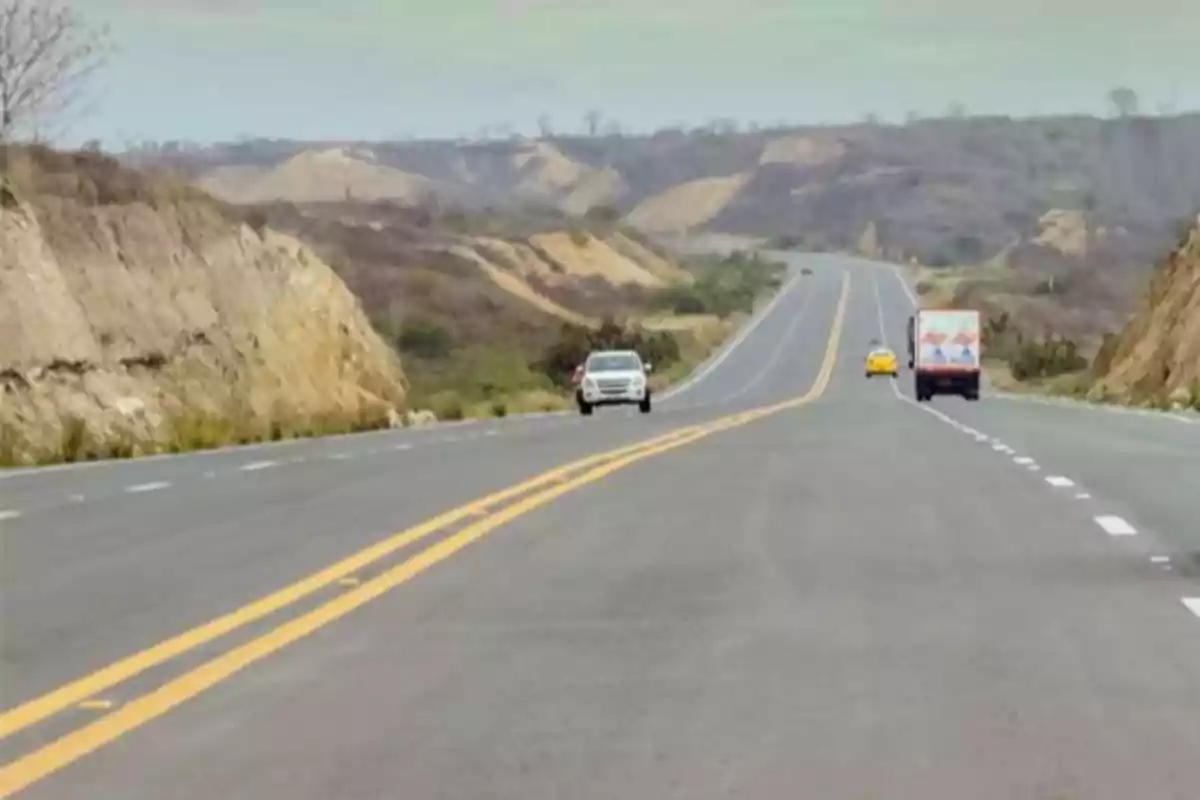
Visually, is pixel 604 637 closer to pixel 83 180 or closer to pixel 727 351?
pixel 83 180

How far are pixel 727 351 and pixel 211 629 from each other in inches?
5151

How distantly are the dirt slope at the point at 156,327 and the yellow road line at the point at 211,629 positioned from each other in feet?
61.1

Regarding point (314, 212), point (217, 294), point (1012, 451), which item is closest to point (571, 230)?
point (314, 212)

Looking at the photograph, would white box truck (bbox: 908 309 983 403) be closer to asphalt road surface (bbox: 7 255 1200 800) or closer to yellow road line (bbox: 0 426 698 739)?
asphalt road surface (bbox: 7 255 1200 800)

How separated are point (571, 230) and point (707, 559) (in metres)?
177

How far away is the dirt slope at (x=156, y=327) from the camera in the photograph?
152 ft

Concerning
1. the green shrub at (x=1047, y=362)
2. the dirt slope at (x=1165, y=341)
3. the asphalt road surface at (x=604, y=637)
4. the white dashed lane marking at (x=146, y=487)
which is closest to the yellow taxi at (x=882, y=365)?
the green shrub at (x=1047, y=362)

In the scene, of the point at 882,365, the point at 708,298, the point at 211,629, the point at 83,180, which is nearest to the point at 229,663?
the point at 211,629

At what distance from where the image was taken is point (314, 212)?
177875 millimetres

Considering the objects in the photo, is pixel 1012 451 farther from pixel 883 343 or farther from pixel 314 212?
pixel 314 212

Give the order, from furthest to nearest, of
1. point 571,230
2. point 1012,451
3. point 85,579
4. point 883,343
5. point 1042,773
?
point 571,230 < point 883,343 < point 1012,451 < point 85,579 < point 1042,773

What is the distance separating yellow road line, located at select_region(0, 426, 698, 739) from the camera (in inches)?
447

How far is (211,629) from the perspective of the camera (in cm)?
1400

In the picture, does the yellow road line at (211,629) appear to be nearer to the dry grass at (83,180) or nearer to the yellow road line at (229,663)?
the yellow road line at (229,663)
